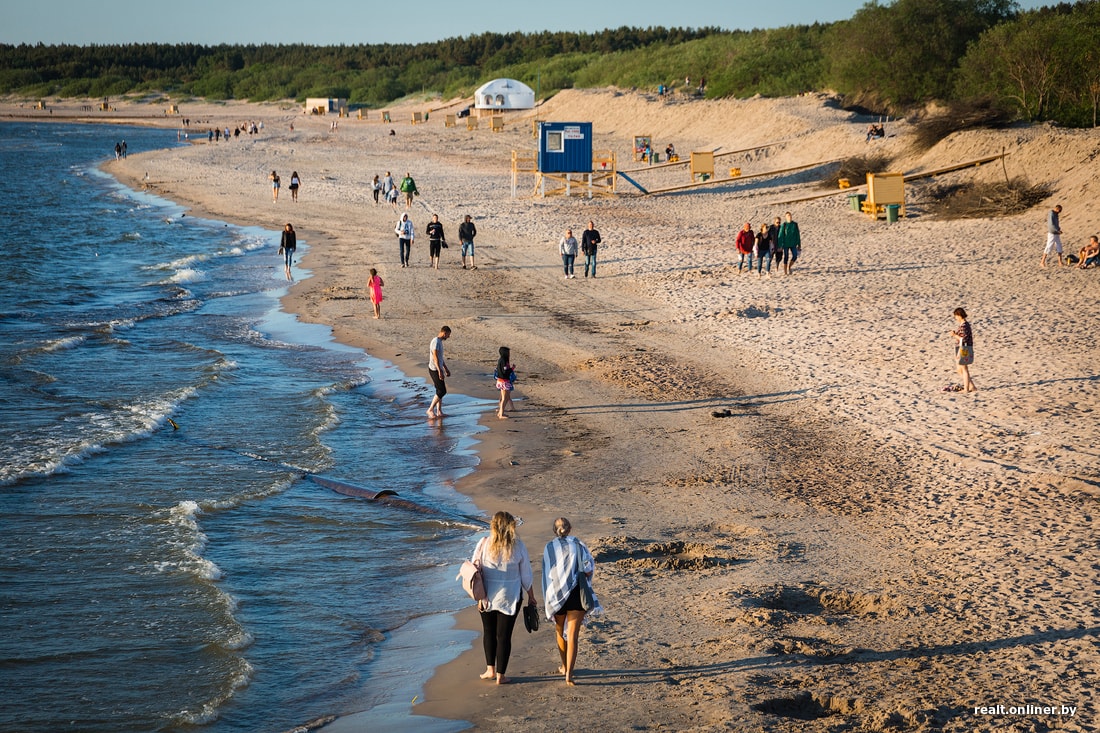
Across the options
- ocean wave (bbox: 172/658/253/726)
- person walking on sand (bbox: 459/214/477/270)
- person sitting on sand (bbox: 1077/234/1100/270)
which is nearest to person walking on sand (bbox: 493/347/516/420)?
ocean wave (bbox: 172/658/253/726)

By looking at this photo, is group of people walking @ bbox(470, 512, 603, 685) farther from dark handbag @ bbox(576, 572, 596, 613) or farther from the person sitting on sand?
the person sitting on sand

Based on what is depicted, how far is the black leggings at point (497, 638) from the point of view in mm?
8070

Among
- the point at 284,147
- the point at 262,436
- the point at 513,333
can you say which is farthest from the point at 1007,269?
the point at 284,147

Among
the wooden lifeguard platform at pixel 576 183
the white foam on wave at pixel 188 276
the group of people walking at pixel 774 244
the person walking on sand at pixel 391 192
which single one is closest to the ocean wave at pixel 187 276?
the white foam on wave at pixel 188 276

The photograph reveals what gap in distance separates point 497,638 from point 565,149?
33.4 metres

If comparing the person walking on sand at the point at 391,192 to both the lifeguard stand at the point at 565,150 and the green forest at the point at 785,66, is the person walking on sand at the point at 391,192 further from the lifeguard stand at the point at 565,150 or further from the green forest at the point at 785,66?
the green forest at the point at 785,66

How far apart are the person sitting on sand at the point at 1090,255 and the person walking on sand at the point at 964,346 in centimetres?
975

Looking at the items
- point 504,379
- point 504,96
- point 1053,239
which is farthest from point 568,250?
point 504,96

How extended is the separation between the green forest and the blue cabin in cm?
1387

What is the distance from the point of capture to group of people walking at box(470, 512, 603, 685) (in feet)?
25.5

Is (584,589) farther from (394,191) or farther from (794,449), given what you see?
(394,191)

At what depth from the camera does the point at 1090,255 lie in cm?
2334

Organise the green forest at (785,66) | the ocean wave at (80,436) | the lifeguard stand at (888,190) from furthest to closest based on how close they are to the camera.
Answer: the green forest at (785,66) → the lifeguard stand at (888,190) → the ocean wave at (80,436)

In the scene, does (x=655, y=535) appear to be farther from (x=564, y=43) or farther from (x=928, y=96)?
(x=564, y=43)
